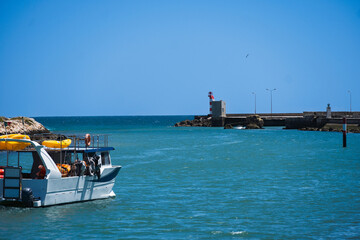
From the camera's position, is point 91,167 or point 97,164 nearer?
point 91,167

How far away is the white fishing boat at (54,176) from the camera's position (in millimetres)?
22297

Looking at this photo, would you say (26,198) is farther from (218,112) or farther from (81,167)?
(218,112)

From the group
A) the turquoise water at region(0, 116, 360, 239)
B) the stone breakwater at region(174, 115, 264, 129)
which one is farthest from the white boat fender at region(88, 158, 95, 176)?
the stone breakwater at region(174, 115, 264, 129)

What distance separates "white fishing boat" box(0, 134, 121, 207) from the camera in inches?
878

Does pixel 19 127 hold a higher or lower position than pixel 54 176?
higher

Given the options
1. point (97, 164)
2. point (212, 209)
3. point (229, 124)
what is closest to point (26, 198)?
point (97, 164)

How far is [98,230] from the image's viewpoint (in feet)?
66.1

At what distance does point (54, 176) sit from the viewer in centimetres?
2270

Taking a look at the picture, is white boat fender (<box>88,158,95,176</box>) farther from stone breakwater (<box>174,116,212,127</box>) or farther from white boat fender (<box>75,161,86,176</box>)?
stone breakwater (<box>174,116,212,127</box>)

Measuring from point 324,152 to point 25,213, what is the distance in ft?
140

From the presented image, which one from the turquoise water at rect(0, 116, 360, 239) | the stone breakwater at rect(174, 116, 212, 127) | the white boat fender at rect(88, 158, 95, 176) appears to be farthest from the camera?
the stone breakwater at rect(174, 116, 212, 127)

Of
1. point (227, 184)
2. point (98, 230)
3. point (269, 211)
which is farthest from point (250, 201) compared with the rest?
point (98, 230)

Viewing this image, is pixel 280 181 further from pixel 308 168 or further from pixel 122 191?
pixel 122 191

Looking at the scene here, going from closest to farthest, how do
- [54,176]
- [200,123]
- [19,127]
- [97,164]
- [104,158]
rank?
[54,176] < [97,164] < [104,158] < [19,127] < [200,123]
